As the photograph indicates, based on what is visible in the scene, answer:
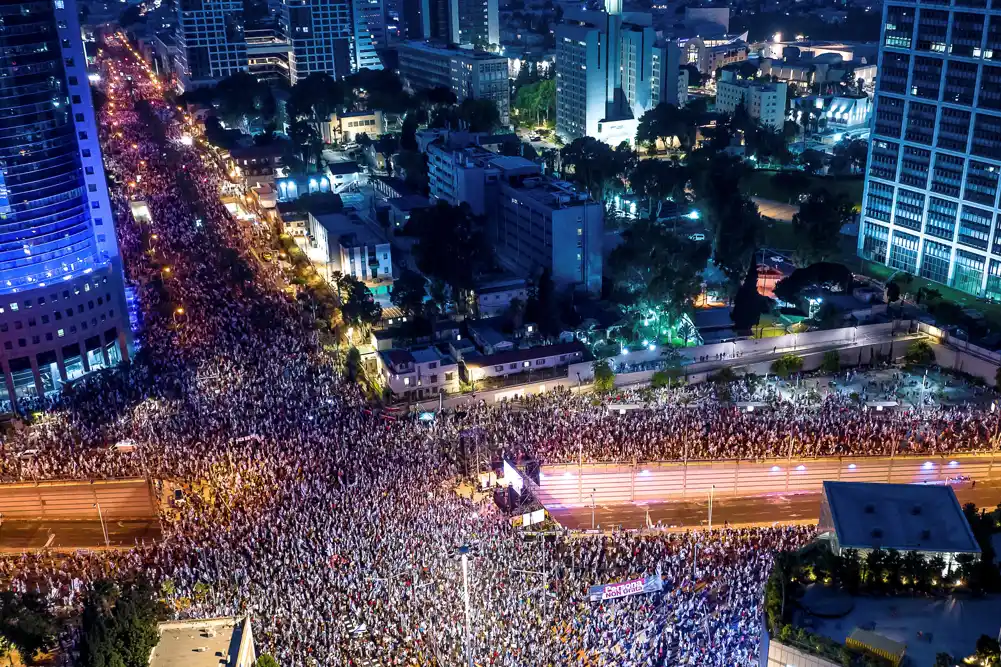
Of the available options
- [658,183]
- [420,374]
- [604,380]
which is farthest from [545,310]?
[658,183]

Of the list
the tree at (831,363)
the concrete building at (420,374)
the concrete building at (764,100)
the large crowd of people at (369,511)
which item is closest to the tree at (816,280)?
the tree at (831,363)

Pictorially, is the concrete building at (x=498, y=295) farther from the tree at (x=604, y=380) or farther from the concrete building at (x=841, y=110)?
the concrete building at (x=841, y=110)

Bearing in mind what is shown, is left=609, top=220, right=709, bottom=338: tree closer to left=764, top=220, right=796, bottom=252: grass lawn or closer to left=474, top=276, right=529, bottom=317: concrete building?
left=474, top=276, right=529, bottom=317: concrete building

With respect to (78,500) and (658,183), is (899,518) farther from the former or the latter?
(658,183)

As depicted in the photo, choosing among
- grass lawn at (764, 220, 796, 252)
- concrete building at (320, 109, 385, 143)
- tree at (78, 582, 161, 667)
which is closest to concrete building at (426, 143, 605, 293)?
grass lawn at (764, 220, 796, 252)

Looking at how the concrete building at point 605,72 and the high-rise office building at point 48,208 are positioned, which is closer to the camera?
the high-rise office building at point 48,208

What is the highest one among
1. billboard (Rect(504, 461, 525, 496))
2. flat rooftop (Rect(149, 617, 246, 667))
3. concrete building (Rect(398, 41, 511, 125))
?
concrete building (Rect(398, 41, 511, 125))
